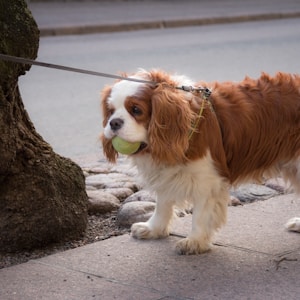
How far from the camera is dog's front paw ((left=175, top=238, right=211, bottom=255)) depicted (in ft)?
16.4

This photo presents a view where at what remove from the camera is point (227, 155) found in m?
5.07

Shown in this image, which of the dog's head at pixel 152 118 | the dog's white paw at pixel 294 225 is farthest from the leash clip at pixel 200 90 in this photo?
the dog's white paw at pixel 294 225

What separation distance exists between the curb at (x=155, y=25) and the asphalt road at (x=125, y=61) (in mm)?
507

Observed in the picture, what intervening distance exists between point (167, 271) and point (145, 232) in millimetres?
655

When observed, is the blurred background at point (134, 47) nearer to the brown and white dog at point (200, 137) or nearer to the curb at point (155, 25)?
the curb at point (155, 25)

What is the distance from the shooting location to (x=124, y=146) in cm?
475

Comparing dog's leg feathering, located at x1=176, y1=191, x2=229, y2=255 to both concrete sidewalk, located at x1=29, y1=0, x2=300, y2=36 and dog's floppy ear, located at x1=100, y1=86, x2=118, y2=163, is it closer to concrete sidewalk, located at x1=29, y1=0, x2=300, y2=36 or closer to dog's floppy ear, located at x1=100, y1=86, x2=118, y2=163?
dog's floppy ear, located at x1=100, y1=86, x2=118, y2=163

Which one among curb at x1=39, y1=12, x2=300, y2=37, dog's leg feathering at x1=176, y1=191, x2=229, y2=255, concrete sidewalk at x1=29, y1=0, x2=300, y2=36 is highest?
concrete sidewalk at x1=29, y1=0, x2=300, y2=36

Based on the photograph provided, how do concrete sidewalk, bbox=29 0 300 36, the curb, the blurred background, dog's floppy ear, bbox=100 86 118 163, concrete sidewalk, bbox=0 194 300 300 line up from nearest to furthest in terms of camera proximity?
1. concrete sidewalk, bbox=0 194 300 300
2. dog's floppy ear, bbox=100 86 118 163
3. the blurred background
4. the curb
5. concrete sidewalk, bbox=29 0 300 36

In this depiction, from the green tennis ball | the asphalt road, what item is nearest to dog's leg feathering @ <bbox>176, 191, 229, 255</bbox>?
the green tennis ball

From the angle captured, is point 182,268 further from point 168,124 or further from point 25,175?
point 25,175

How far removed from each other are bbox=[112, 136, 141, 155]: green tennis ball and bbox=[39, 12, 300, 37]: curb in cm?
1431

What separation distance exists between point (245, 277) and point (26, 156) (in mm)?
1643

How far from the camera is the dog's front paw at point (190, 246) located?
4.99m
